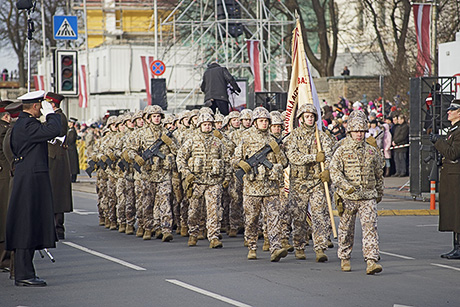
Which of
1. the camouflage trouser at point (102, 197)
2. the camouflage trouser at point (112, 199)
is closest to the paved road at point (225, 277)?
the camouflage trouser at point (112, 199)

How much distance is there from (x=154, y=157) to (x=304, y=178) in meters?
3.74

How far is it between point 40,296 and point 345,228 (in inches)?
154

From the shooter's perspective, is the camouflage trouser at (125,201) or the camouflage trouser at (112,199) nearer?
the camouflage trouser at (125,201)

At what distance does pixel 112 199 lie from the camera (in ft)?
61.4

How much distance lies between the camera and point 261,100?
23.4 m

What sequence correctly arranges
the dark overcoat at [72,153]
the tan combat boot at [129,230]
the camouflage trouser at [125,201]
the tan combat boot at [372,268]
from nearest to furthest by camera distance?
1. the tan combat boot at [372,268]
2. the tan combat boot at [129,230]
3. the camouflage trouser at [125,201]
4. the dark overcoat at [72,153]

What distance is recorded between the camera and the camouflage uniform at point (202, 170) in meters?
15.2

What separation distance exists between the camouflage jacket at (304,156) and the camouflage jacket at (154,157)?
129 inches

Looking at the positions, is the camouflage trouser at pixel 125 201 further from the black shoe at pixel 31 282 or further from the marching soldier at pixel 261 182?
the black shoe at pixel 31 282

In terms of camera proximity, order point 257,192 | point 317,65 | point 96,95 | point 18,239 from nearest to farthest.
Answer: point 18,239, point 257,192, point 317,65, point 96,95

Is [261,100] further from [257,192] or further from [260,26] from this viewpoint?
[260,26]

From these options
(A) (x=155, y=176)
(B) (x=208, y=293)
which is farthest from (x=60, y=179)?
(B) (x=208, y=293)

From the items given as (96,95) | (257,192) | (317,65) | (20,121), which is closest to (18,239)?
(20,121)

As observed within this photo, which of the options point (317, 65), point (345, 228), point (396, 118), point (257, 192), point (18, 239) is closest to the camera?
point (18, 239)
